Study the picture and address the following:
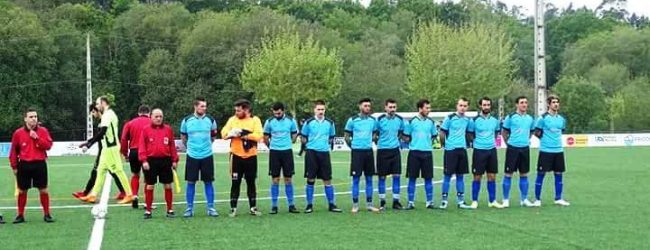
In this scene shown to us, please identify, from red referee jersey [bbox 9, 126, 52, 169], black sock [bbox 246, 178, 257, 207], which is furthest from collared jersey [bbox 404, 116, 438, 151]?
red referee jersey [bbox 9, 126, 52, 169]

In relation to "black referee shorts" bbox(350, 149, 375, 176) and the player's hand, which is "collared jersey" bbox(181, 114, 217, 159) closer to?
the player's hand

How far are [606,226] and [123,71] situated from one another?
198 feet

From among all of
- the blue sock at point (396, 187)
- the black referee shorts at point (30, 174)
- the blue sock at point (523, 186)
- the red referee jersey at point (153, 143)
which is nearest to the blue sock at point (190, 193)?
the red referee jersey at point (153, 143)

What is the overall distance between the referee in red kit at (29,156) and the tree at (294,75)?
41024mm

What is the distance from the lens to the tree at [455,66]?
180ft

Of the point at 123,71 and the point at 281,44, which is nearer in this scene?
the point at 281,44

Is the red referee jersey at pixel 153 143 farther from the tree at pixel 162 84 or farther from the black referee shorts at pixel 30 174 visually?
the tree at pixel 162 84

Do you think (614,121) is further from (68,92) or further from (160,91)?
(68,92)

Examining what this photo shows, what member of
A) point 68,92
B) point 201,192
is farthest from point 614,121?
point 201,192

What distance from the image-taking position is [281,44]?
56188 millimetres

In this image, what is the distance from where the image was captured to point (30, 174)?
12.9 meters

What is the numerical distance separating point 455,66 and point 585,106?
642 inches

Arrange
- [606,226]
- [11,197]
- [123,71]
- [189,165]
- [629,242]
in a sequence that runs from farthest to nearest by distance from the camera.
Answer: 1. [123,71]
2. [11,197]
3. [189,165]
4. [606,226]
5. [629,242]

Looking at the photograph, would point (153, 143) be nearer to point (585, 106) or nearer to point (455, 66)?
point (455, 66)
